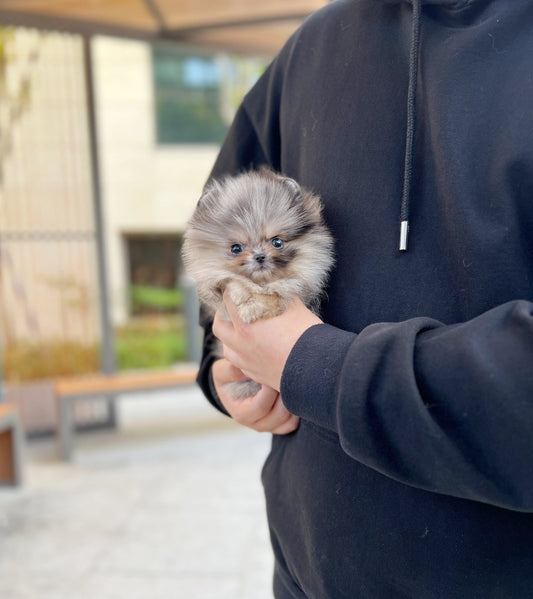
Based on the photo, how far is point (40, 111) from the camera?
158 inches

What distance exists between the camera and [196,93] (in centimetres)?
859

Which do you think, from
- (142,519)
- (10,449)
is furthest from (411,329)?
(10,449)

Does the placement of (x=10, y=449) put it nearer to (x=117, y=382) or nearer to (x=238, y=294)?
(x=117, y=382)

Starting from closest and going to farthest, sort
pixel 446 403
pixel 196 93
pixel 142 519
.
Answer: pixel 446 403 → pixel 142 519 → pixel 196 93

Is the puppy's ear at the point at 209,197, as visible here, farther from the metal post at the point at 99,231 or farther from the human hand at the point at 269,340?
the metal post at the point at 99,231

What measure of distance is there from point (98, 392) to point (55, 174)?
5.15 feet

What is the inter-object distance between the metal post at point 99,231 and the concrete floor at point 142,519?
55 centimetres

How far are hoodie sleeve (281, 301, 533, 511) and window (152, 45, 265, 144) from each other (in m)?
8.24

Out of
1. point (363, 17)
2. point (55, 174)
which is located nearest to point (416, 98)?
point (363, 17)

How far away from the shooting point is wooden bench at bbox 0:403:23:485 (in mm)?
3344

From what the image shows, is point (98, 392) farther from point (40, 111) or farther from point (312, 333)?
point (312, 333)

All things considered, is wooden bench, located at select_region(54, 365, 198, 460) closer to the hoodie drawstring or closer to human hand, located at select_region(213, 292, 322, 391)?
human hand, located at select_region(213, 292, 322, 391)

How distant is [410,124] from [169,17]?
368 centimetres

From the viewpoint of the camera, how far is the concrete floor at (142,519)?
2469 millimetres
